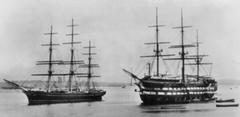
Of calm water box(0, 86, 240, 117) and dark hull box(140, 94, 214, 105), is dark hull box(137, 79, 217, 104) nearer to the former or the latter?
dark hull box(140, 94, 214, 105)

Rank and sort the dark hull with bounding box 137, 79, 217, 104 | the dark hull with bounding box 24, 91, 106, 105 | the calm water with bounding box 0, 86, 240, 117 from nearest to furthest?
the calm water with bounding box 0, 86, 240, 117
the dark hull with bounding box 137, 79, 217, 104
the dark hull with bounding box 24, 91, 106, 105

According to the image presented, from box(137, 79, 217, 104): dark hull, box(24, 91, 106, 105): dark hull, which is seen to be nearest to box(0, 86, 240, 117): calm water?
box(137, 79, 217, 104): dark hull

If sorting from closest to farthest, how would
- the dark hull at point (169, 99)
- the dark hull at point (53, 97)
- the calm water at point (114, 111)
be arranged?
the calm water at point (114, 111)
the dark hull at point (169, 99)
the dark hull at point (53, 97)

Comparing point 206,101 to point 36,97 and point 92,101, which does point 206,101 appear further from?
point 36,97

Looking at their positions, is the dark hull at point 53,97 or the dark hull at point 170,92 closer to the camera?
the dark hull at point 170,92

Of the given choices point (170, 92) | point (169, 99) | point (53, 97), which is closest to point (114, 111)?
point (169, 99)

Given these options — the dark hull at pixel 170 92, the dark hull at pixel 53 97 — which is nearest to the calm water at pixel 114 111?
the dark hull at pixel 170 92

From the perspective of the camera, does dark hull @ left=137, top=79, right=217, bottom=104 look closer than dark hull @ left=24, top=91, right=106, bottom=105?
Yes

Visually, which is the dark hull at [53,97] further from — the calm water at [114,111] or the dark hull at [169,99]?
the dark hull at [169,99]

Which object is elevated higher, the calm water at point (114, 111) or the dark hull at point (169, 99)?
the dark hull at point (169, 99)

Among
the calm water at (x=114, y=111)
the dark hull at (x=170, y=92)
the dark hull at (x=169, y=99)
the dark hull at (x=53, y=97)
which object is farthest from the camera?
the dark hull at (x=53, y=97)

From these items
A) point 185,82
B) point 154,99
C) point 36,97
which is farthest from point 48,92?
point 185,82
